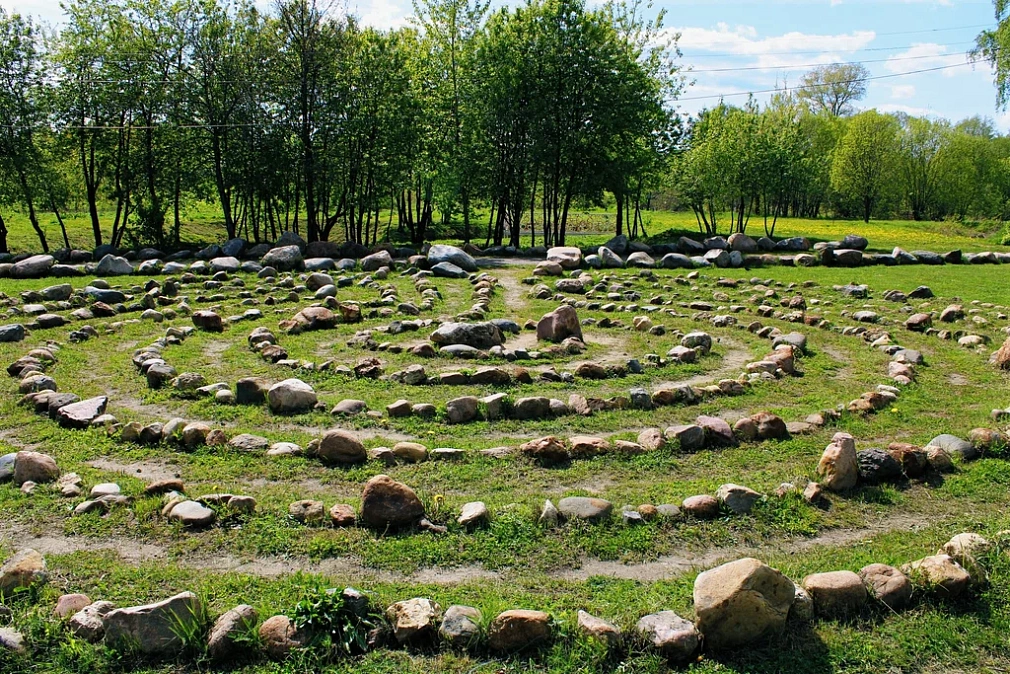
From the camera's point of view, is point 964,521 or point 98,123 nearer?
point 964,521

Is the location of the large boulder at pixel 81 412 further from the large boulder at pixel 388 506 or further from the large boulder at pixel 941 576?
the large boulder at pixel 941 576

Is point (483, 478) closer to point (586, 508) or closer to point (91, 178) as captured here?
point (586, 508)

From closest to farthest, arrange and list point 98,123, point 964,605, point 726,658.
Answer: point 726,658 < point 964,605 < point 98,123

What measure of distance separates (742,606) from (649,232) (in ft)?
161

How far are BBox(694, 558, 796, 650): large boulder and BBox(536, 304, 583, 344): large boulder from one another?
993 cm

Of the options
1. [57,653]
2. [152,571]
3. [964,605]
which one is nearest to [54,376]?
[152,571]

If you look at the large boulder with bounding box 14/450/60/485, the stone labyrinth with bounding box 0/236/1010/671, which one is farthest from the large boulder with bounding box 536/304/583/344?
the large boulder with bounding box 14/450/60/485

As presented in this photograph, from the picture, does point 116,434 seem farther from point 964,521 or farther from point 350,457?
point 964,521

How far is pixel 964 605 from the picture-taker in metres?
5.94

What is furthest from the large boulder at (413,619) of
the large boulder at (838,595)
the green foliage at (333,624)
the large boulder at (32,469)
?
the large boulder at (32,469)

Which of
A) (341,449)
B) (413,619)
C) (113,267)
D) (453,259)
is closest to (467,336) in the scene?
(341,449)

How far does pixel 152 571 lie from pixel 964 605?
6.24m

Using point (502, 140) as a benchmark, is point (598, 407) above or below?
below

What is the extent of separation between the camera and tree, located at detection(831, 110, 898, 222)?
75.6 metres
